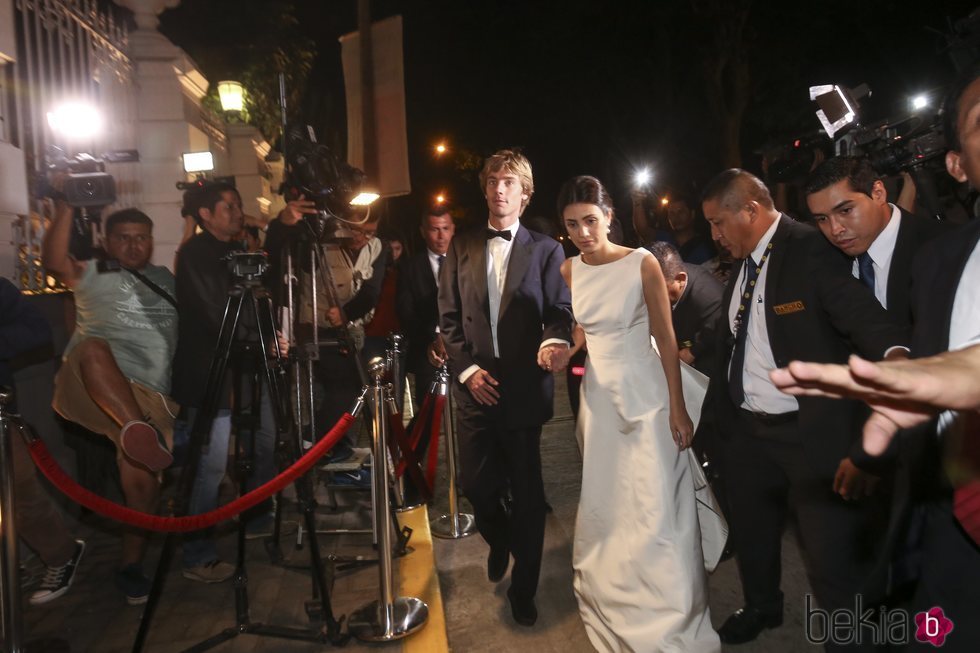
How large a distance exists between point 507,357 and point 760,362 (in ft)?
4.37

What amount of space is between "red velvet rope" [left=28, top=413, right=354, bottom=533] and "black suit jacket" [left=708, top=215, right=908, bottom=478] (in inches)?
80.9

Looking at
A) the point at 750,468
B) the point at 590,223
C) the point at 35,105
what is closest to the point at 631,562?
the point at 750,468

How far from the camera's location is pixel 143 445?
355 cm

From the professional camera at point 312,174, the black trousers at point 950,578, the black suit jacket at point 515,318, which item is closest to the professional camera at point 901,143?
the black suit jacket at point 515,318

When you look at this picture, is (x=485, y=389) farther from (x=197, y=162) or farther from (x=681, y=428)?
(x=197, y=162)

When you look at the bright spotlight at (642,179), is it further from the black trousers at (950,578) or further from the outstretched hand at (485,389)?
the black trousers at (950,578)

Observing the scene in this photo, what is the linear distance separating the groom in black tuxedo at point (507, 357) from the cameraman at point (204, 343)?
4.54ft

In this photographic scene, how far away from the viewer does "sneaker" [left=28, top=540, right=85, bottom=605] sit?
14.2 ft

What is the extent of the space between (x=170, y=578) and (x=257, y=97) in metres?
13.3

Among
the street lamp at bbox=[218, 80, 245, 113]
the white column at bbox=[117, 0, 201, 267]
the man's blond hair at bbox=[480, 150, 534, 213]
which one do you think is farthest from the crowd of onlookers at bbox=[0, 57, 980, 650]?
the street lamp at bbox=[218, 80, 245, 113]

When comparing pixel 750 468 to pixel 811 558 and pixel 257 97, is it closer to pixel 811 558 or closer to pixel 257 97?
pixel 811 558

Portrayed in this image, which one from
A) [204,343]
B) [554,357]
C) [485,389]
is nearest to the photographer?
[554,357]

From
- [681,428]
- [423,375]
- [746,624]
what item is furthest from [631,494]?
[423,375]

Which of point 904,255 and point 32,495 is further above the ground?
point 904,255
